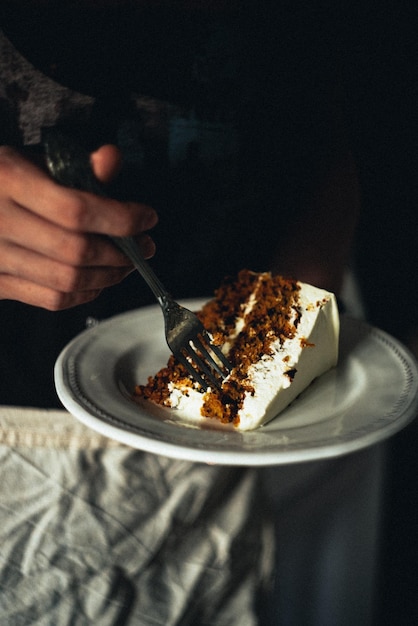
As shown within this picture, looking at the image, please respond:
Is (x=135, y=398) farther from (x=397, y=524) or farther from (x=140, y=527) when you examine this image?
(x=397, y=524)

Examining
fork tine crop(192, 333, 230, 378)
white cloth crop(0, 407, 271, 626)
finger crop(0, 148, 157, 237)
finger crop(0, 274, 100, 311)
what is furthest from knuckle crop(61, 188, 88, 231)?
white cloth crop(0, 407, 271, 626)

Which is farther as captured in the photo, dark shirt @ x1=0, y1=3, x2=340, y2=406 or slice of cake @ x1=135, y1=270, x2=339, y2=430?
dark shirt @ x1=0, y1=3, x2=340, y2=406

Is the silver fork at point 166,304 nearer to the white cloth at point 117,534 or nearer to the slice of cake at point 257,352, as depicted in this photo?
the slice of cake at point 257,352

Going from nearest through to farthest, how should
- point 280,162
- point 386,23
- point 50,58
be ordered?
point 50,58, point 386,23, point 280,162

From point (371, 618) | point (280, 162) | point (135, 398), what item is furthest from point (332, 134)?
point (371, 618)

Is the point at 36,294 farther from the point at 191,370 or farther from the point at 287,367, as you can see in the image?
the point at 287,367

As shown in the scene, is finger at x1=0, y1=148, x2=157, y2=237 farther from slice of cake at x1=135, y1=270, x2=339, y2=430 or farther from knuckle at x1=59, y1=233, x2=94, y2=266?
slice of cake at x1=135, y1=270, x2=339, y2=430

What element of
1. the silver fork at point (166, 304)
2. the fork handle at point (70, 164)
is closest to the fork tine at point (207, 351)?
the silver fork at point (166, 304)

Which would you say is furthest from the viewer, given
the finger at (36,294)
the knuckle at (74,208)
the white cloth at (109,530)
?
the white cloth at (109,530)
